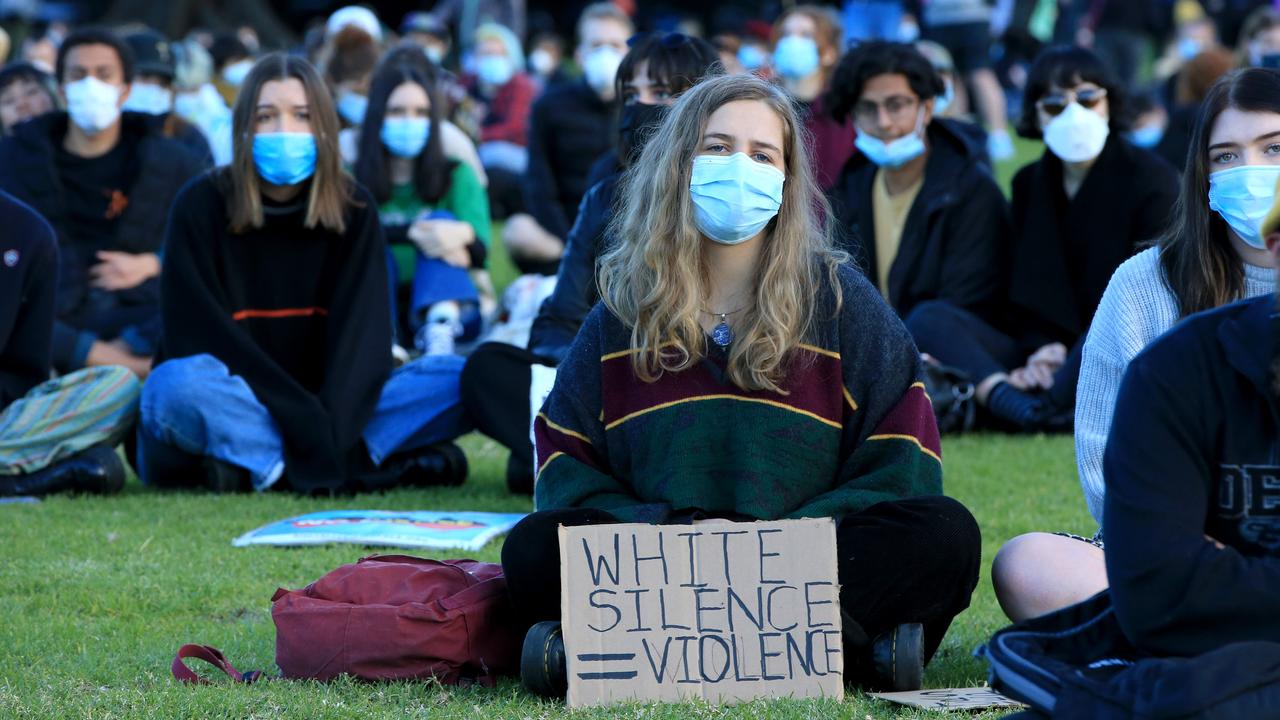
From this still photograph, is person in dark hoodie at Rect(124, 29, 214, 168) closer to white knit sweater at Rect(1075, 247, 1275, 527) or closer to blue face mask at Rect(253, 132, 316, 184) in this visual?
blue face mask at Rect(253, 132, 316, 184)

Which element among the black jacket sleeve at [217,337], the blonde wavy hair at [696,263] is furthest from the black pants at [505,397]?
the blonde wavy hair at [696,263]

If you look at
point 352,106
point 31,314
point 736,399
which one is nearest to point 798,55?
point 352,106

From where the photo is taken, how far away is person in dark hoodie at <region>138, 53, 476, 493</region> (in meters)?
6.75

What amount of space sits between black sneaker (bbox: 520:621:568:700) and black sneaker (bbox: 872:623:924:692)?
71 centimetres

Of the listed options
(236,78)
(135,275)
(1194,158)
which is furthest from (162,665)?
(236,78)

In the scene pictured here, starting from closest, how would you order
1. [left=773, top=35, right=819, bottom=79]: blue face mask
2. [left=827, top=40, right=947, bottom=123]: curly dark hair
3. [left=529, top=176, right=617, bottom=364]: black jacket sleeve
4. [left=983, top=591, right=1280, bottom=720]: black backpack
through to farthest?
[left=983, top=591, right=1280, bottom=720]: black backpack, [left=529, top=176, right=617, bottom=364]: black jacket sleeve, [left=827, top=40, right=947, bottom=123]: curly dark hair, [left=773, top=35, right=819, bottom=79]: blue face mask

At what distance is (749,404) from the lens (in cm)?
422

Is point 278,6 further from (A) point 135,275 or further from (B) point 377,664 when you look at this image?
(B) point 377,664

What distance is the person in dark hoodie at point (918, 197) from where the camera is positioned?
8.21m

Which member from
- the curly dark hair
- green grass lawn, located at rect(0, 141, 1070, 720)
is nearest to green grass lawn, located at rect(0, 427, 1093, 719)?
green grass lawn, located at rect(0, 141, 1070, 720)

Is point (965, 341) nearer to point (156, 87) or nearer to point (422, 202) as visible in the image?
point (422, 202)

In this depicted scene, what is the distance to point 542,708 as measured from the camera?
12.7 feet

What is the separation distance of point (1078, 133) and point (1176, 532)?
5368mm

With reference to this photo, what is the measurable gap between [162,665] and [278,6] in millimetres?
21335
